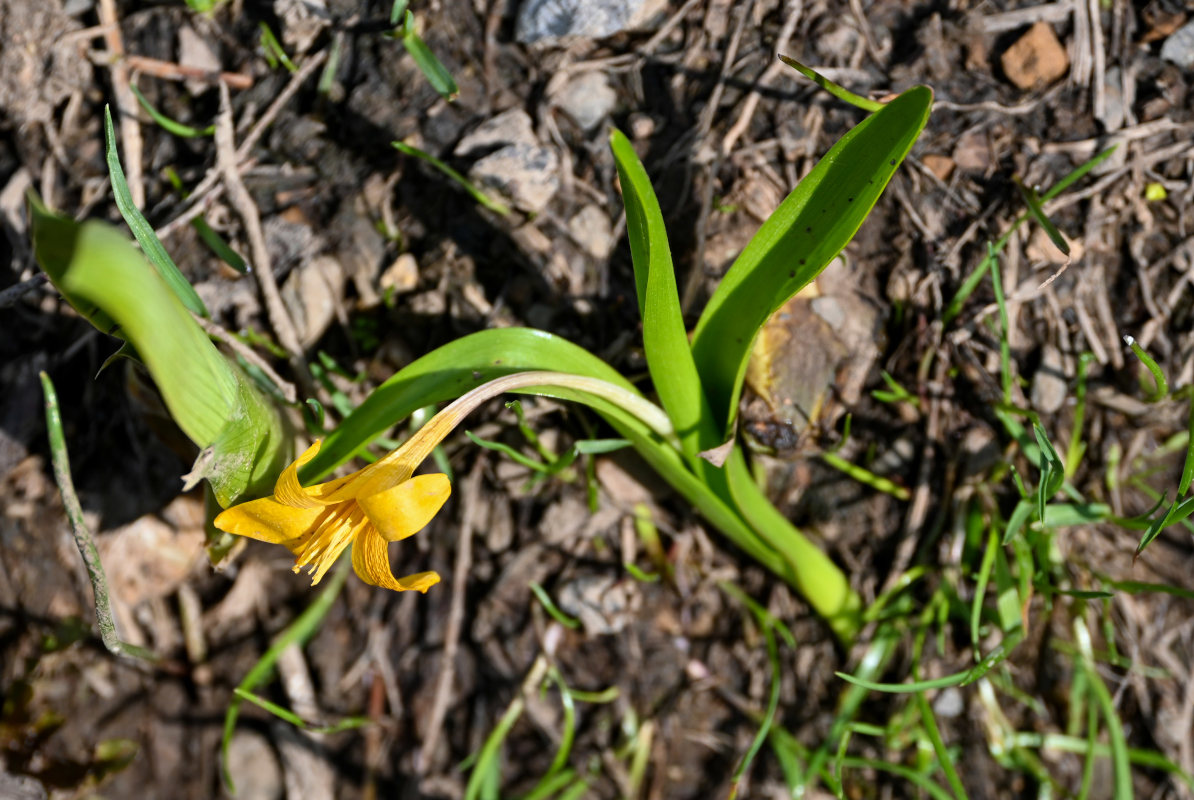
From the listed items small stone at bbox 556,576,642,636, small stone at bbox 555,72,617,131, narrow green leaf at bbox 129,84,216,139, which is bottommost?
small stone at bbox 556,576,642,636

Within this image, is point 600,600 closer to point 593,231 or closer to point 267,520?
point 593,231

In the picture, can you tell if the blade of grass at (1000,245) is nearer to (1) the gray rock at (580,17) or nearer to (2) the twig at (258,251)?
(1) the gray rock at (580,17)

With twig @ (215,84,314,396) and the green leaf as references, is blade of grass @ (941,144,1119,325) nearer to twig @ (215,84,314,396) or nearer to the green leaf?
twig @ (215,84,314,396)

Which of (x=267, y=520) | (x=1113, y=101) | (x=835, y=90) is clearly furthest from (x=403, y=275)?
(x=1113, y=101)

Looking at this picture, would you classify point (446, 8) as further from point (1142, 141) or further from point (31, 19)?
point (1142, 141)

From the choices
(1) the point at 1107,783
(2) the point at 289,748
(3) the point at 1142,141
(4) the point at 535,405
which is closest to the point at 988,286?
(3) the point at 1142,141

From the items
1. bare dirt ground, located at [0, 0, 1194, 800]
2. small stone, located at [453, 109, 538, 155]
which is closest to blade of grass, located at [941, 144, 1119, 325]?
bare dirt ground, located at [0, 0, 1194, 800]
